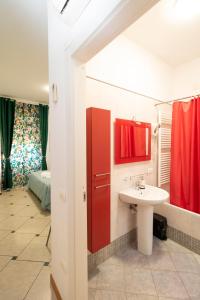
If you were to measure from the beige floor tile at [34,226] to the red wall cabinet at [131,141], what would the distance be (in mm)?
1789

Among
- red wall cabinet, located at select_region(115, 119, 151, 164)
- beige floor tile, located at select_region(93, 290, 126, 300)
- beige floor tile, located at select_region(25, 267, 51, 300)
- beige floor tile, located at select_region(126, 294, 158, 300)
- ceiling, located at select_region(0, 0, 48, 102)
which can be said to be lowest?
beige floor tile, located at select_region(25, 267, 51, 300)

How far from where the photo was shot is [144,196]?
76.5 inches

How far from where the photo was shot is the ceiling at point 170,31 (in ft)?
5.51

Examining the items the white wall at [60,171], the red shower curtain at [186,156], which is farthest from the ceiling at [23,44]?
the red shower curtain at [186,156]

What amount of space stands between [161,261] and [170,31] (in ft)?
9.01

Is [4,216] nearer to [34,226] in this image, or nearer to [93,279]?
[34,226]

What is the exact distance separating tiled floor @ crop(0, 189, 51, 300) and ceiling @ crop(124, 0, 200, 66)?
2.97 meters

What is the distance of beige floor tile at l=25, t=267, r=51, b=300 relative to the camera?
1.51 metres

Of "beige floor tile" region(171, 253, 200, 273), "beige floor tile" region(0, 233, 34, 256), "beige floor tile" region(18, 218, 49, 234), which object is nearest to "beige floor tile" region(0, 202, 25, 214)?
"beige floor tile" region(18, 218, 49, 234)

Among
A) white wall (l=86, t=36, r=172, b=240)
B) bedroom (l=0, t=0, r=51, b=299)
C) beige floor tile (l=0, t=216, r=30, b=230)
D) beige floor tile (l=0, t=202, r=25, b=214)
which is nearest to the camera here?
bedroom (l=0, t=0, r=51, b=299)

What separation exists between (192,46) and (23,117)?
458cm

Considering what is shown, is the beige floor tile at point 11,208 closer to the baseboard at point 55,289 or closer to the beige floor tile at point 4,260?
the beige floor tile at point 4,260

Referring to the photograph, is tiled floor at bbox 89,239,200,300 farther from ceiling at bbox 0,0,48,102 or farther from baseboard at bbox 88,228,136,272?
ceiling at bbox 0,0,48,102

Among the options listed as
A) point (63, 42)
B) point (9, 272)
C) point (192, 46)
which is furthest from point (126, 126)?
point (9, 272)
